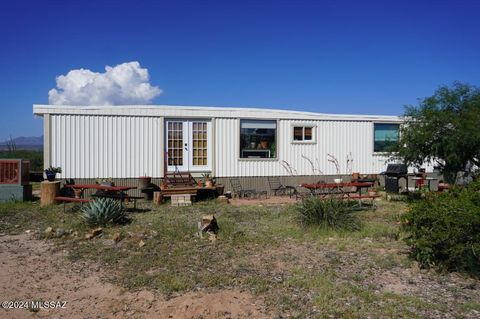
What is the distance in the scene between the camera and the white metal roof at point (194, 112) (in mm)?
12273

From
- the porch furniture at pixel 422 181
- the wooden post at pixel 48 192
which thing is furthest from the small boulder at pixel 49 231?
the porch furniture at pixel 422 181

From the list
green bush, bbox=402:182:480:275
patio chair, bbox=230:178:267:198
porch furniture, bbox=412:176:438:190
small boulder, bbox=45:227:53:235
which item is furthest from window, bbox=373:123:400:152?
small boulder, bbox=45:227:53:235

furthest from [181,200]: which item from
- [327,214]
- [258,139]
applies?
[327,214]

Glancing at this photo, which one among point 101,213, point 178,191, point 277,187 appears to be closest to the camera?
point 101,213

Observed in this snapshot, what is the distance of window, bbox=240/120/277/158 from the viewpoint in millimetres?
14156

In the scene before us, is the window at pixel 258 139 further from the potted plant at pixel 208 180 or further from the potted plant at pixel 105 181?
the potted plant at pixel 105 181

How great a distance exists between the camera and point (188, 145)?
13.5 m

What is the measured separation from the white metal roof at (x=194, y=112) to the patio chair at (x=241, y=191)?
2.11 metres

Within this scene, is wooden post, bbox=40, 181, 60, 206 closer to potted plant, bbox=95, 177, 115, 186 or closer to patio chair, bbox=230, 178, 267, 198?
potted plant, bbox=95, 177, 115, 186

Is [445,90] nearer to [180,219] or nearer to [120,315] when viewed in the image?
[180,219]

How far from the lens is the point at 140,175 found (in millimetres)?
13016

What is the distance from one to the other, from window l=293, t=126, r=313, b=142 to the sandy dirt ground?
989 centimetres

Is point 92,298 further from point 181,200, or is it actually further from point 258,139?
point 258,139

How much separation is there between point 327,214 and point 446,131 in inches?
176
